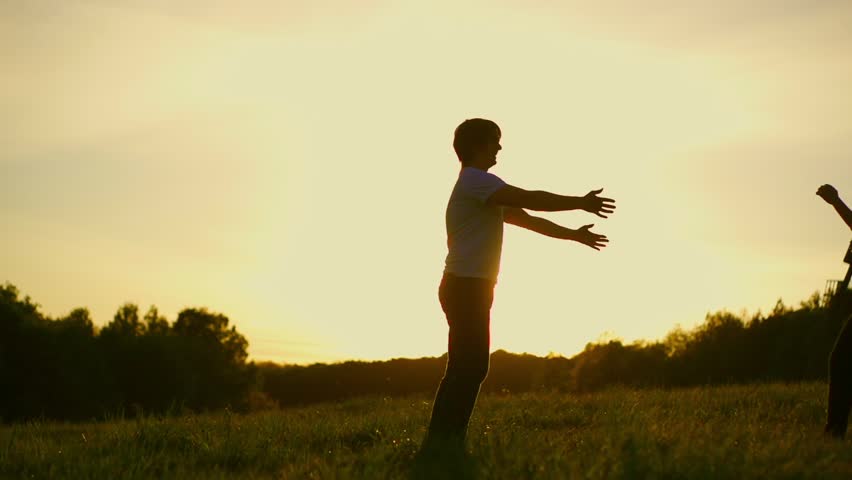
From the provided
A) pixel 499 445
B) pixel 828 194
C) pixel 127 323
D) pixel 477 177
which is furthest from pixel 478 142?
pixel 127 323

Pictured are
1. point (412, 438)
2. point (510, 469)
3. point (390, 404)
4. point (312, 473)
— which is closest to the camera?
point (510, 469)

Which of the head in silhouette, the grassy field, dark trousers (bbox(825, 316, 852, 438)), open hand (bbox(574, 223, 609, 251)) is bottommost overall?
the grassy field

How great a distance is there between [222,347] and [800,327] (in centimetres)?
4689

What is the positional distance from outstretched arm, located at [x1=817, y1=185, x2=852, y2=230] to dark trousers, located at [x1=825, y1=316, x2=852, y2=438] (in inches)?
35.4

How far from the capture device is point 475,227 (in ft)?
23.2

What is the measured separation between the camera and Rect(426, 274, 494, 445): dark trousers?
691cm

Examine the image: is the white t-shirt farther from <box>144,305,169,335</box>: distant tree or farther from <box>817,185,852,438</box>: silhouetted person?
<box>144,305,169,335</box>: distant tree

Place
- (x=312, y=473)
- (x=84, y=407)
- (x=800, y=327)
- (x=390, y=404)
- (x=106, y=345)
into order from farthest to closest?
(x=106, y=345)
(x=84, y=407)
(x=800, y=327)
(x=390, y=404)
(x=312, y=473)

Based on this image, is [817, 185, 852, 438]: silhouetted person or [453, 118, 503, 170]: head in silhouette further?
[817, 185, 852, 438]: silhouetted person

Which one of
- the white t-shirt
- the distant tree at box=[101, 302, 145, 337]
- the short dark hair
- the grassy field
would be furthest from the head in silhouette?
the distant tree at box=[101, 302, 145, 337]

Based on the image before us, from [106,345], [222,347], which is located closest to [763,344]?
[106,345]

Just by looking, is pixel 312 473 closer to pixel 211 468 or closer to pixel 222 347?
pixel 211 468

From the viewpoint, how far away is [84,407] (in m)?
46.9

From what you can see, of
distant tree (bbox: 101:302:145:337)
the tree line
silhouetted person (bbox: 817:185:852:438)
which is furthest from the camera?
distant tree (bbox: 101:302:145:337)
